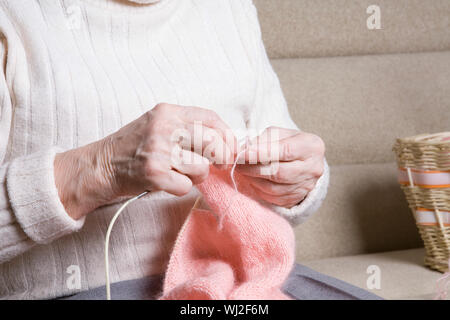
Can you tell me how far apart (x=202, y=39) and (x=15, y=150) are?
14.3 inches

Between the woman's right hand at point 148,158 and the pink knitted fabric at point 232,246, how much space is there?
7cm

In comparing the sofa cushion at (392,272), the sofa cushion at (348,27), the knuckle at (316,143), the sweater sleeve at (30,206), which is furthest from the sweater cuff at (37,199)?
the sofa cushion at (348,27)

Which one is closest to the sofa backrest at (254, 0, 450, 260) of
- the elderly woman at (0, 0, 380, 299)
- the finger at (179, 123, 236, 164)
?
the elderly woman at (0, 0, 380, 299)

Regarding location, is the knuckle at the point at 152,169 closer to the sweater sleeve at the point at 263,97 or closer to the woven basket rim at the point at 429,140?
the sweater sleeve at the point at 263,97

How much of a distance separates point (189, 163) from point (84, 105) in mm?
237

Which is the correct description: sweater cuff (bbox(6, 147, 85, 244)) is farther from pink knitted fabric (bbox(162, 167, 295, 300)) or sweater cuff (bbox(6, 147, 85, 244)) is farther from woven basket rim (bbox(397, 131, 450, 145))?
woven basket rim (bbox(397, 131, 450, 145))

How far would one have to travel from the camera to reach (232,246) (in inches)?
27.9

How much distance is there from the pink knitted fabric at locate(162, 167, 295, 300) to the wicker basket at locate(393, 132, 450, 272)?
573 millimetres

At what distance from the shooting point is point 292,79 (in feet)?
4.63

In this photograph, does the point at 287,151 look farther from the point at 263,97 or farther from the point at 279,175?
the point at 263,97

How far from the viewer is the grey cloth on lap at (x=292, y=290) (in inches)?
27.7

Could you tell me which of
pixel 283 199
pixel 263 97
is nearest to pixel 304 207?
pixel 283 199

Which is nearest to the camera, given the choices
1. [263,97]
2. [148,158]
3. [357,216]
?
[148,158]

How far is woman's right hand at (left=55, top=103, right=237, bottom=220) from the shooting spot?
1.93 feet
